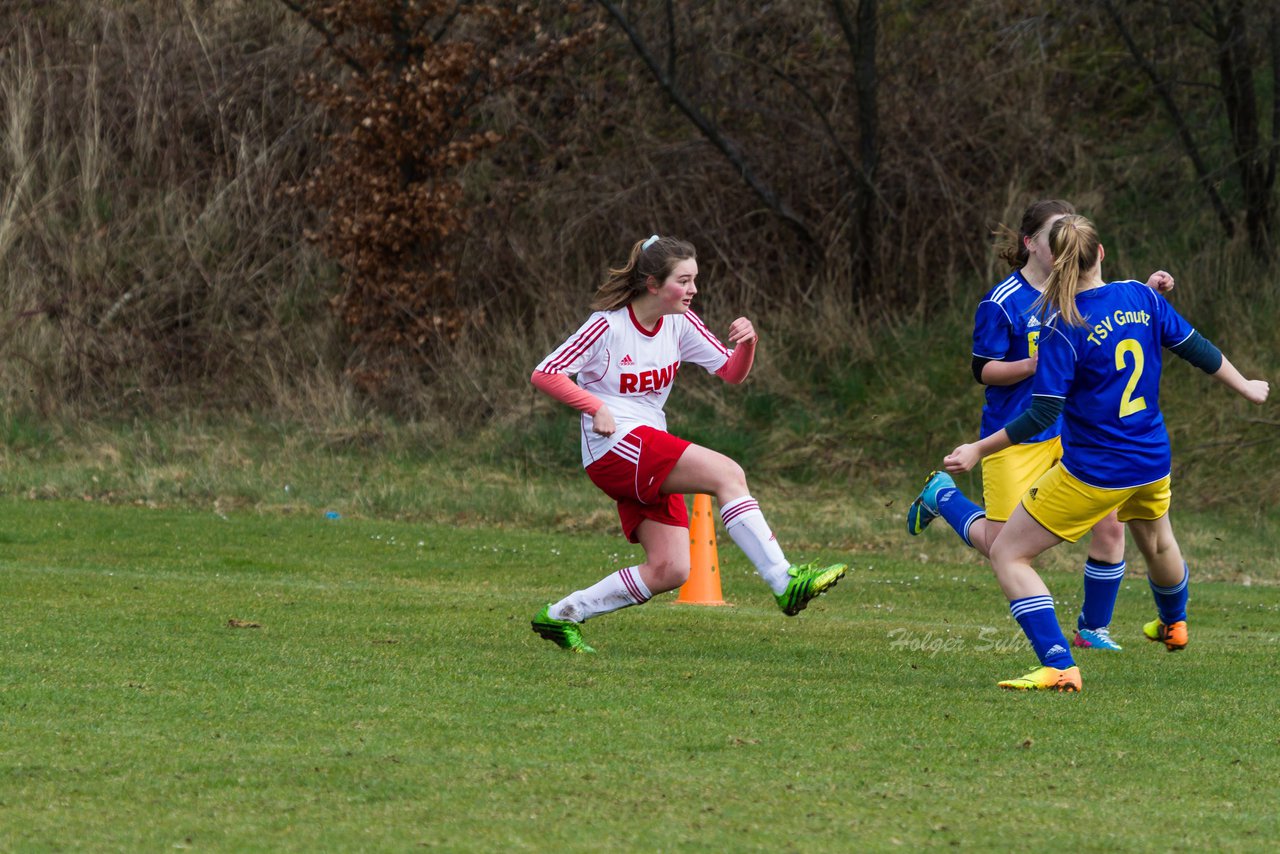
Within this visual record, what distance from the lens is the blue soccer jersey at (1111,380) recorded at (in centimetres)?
634

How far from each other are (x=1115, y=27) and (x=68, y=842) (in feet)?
57.4

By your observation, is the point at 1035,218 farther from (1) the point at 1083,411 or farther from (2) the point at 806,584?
(2) the point at 806,584

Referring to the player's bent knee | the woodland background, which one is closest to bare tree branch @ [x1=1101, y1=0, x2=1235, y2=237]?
the woodland background

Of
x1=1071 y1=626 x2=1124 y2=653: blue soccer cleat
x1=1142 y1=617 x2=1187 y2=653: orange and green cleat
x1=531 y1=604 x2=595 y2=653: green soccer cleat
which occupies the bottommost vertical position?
x1=531 y1=604 x2=595 y2=653: green soccer cleat

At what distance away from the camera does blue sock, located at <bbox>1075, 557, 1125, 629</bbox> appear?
7707mm

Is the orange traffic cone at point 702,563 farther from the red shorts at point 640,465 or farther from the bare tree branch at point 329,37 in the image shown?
the bare tree branch at point 329,37

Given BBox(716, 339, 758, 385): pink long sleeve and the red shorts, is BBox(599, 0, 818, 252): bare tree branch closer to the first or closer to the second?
BBox(716, 339, 758, 385): pink long sleeve

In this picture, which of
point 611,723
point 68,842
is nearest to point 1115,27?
point 611,723

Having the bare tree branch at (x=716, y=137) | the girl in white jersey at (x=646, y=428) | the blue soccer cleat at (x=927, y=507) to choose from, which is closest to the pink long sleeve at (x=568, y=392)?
the girl in white jersey at (x=646, y=428)

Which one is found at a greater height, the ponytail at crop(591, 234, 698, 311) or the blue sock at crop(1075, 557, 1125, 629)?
the ponytail at crop(591, 234, 698, 311)

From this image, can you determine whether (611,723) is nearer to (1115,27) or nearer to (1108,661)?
(1108,661)

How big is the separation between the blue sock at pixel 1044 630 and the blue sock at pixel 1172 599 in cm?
124

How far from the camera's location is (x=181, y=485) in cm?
1562

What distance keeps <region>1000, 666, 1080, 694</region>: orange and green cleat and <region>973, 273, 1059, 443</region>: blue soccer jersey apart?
1.40 metres
